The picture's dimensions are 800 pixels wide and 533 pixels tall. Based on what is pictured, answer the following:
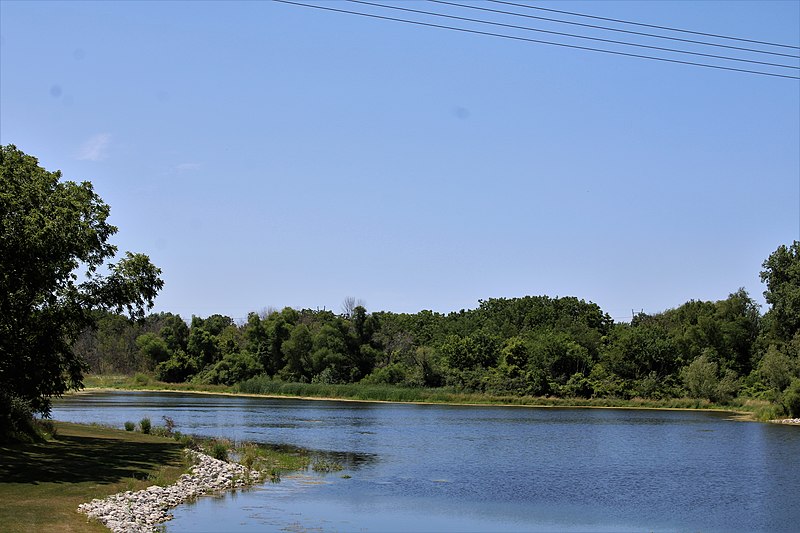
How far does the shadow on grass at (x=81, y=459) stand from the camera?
94.9ft

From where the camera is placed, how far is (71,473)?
2998cm

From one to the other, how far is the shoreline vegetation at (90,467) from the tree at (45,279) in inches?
121

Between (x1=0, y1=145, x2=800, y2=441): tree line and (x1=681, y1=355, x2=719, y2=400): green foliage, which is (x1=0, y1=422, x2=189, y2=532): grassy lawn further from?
(x1=681, y1=355, x2=719, y2=400): green foliage

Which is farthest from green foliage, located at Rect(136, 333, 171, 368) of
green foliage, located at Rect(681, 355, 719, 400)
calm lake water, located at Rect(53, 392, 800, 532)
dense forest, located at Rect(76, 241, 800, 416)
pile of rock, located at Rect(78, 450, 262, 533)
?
pile of rock, located at Rect(78, 450, 262, 533)

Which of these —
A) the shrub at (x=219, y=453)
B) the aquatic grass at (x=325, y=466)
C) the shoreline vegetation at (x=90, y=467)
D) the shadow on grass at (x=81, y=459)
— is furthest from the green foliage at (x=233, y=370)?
the shrub at (x=219, y=453)

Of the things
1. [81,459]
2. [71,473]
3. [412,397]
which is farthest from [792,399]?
[71,473]

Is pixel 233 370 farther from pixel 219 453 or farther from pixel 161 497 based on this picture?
pixel 161 497

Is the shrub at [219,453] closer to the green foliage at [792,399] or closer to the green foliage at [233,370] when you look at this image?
the green foliage at [792,399]

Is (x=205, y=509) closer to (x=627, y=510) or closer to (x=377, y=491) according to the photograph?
(x=377, y=491)

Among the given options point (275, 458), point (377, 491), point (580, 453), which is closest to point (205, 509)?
point (377, 491)

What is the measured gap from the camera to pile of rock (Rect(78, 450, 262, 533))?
78.0ft

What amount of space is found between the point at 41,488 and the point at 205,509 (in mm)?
5282

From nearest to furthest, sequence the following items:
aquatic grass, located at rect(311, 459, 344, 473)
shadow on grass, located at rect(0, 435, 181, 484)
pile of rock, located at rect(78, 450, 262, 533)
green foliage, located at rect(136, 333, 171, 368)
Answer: pile of rock, located at rect(78, 450, 262, 533), shadow on grass, located at rect(0, 435, 181, 484), aquatic grass, located at rect(311, 459, 344, 473), green foliage, located at rect(136, 333, 171, 368)

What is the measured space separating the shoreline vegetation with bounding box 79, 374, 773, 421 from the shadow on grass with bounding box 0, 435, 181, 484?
66.6 meters
